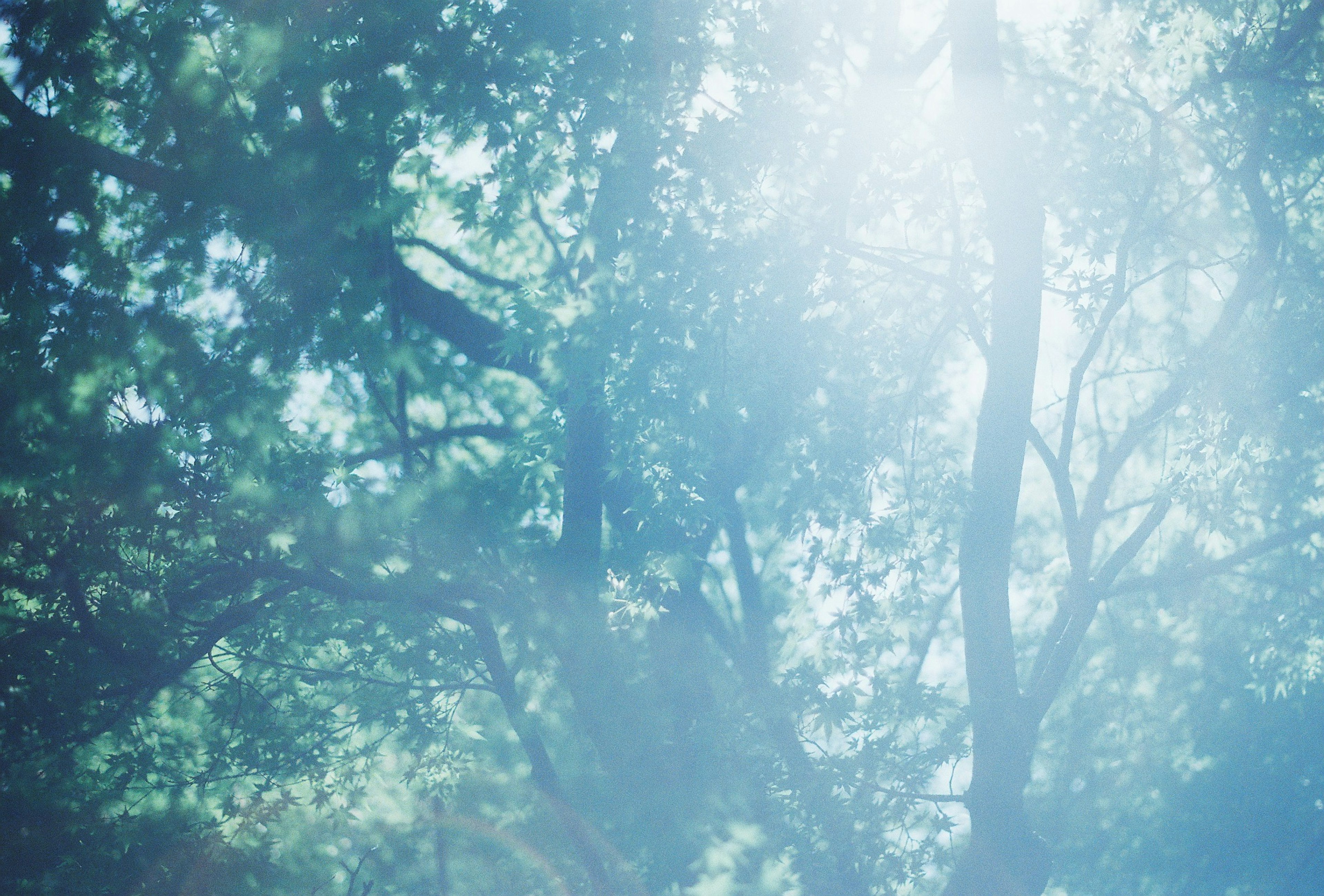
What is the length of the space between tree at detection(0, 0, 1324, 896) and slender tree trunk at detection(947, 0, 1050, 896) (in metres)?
0.04

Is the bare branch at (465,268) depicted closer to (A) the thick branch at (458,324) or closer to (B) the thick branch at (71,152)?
(A) the thick branch at (458,324)

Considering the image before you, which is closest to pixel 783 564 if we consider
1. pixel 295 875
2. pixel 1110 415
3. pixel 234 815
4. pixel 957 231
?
pixel 1110 415

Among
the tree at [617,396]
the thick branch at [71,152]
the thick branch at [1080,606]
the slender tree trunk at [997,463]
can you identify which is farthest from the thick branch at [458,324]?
the thick branch at [1080,606]

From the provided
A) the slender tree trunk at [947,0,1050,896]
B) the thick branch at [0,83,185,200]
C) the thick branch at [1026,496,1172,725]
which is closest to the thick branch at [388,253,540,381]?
the thick branch at [0,83,185,200]

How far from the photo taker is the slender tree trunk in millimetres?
7434

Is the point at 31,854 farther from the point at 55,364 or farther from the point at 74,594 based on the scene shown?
the point at 55,364

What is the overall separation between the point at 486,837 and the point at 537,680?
11.1 ft

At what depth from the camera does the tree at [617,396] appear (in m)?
7.54

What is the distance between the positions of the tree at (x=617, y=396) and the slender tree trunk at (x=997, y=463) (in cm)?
4

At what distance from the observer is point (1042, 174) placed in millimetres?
8570

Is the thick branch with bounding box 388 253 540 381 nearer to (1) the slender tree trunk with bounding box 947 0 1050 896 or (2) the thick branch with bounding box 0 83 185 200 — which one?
(2) the thick branch with bounding box 0 83 185 200

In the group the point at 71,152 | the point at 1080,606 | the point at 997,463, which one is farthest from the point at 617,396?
the point at 71,152

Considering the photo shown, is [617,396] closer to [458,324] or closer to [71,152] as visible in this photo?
[458,324]

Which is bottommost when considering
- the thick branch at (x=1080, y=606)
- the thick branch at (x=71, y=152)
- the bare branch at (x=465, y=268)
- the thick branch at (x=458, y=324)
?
the thick branch at (x=1080, y=606)
